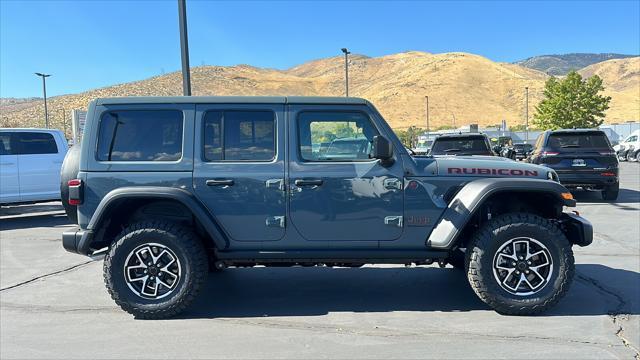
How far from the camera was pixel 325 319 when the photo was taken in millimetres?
4699

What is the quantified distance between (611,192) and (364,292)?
9713 mm

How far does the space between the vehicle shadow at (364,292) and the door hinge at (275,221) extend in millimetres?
880

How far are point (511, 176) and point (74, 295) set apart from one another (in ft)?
15.5

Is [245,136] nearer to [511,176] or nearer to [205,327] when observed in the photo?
[205,327]

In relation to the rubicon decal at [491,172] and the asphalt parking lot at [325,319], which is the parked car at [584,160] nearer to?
the asphalt parking lot at [325,319]

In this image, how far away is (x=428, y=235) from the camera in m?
4.69

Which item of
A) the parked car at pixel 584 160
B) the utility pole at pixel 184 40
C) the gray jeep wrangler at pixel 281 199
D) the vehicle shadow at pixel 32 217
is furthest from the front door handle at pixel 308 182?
the parked car at pixel 584 160

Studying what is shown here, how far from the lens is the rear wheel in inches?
488

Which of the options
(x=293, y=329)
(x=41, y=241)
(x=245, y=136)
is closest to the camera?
(x=293, y=329)

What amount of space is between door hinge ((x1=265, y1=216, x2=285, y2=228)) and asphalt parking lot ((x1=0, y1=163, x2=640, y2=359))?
870mm

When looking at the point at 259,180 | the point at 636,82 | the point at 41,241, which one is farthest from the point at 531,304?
the point at 636,82

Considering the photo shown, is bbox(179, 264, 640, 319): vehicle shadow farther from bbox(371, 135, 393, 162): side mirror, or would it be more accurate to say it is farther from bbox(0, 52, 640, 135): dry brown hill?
bbox(0, 52, 640, 135): dry brown hill

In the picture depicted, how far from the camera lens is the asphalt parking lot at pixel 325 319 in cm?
400

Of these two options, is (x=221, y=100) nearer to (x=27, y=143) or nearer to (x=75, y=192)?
(x=75, y=192)
